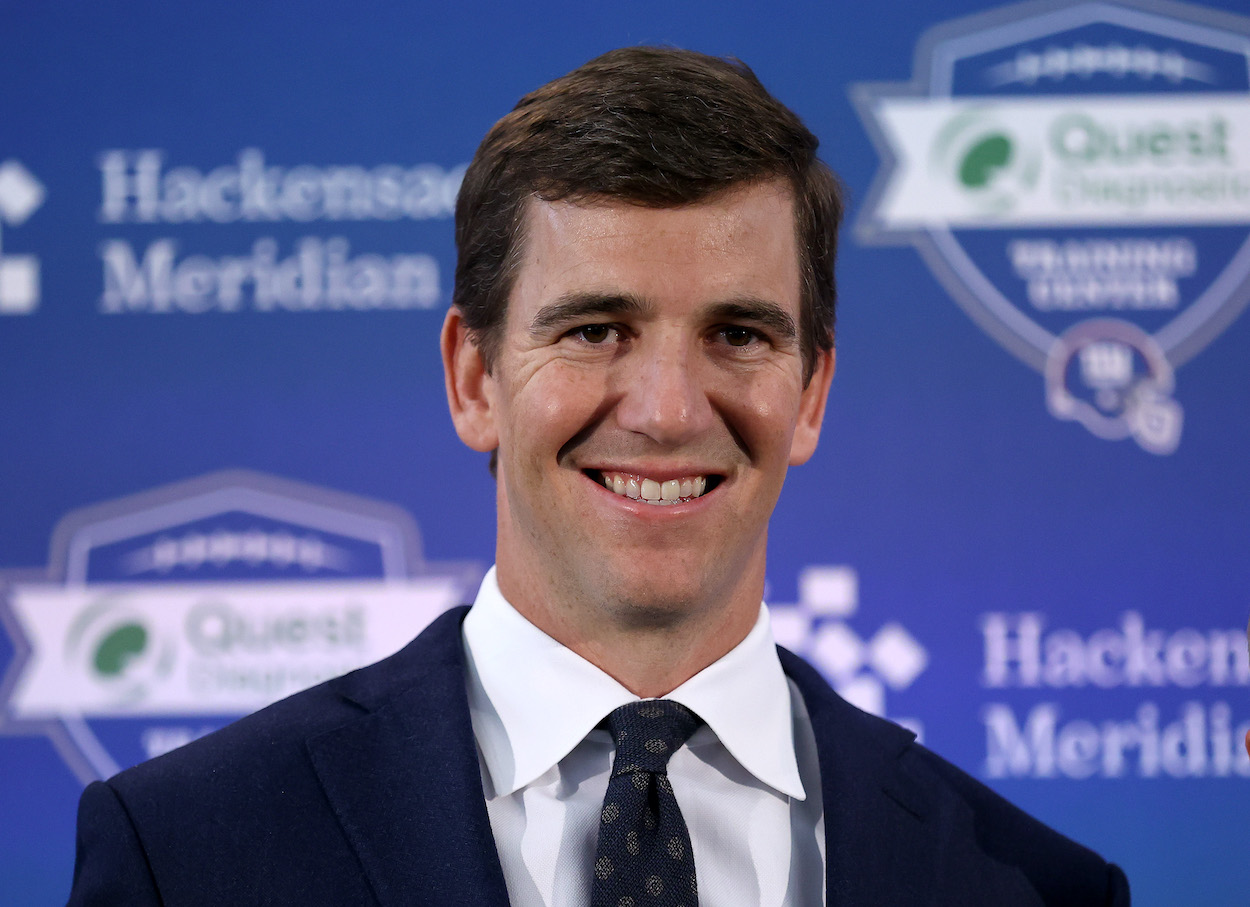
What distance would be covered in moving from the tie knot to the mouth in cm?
25

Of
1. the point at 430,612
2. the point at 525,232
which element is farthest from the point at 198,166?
the point at 525,232

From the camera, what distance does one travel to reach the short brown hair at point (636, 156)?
5.06 feet

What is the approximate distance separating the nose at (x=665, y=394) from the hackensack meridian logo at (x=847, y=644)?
1415 mm

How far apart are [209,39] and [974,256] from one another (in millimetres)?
1772

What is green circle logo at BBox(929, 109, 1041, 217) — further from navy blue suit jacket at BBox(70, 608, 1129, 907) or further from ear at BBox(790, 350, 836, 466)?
navy blue suit jacket at BBox(70, 608, 1129, 907)

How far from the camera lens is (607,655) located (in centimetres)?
160

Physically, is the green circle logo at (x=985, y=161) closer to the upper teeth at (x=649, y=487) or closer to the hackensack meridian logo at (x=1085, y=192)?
the hackensack meridian logo at (x=1085, y=192)

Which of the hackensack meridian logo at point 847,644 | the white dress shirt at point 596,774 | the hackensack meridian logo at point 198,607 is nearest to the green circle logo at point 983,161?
the hackensack meridian logo at point 847,644

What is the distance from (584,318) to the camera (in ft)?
5.02

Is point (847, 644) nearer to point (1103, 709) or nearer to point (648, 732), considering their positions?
point (1103, 709)

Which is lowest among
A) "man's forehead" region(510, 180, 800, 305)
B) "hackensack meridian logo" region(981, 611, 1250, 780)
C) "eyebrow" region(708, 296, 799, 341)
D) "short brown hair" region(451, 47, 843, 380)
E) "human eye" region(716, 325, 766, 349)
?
"hackensack meridian logo" region(981, 611, 1250, 780)

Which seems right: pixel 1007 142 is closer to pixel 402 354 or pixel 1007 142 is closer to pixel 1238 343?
pixel 1238 343

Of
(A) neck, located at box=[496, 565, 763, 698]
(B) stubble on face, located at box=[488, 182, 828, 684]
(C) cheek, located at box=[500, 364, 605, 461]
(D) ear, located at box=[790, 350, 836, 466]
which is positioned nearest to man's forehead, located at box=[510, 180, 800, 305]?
(B) stubble on face, located at box=[488, 182, 828, 684]

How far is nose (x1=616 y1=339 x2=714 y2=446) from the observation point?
148 cm
